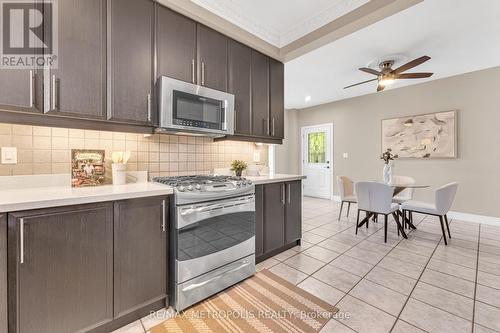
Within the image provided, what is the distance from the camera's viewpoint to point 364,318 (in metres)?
1.56

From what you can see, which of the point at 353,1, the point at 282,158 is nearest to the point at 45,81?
the point at 353,1

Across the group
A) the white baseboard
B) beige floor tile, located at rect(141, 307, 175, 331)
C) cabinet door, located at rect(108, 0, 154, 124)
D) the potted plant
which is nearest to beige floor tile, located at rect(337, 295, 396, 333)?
beige floor tile, located at rect(141, 307, 175, 331)

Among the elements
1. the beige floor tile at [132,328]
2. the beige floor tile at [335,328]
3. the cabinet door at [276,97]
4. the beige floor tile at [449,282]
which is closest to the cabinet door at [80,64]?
the beige floor tile at [132,328]

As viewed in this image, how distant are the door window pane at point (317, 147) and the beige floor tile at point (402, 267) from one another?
4.04 m

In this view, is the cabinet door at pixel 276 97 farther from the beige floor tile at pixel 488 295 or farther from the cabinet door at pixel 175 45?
the beige floor tile at pixel 488 295

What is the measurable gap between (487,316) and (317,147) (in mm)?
5098

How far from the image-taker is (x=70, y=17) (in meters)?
1.47

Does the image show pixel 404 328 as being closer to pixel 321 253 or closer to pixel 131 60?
pixel 321 253

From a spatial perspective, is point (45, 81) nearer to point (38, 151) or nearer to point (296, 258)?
point (38, 151)

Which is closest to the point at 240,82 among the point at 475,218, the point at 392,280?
the point at 392,280

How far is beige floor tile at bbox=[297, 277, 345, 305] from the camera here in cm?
179

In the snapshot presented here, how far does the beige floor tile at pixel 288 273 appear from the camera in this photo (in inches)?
81.7

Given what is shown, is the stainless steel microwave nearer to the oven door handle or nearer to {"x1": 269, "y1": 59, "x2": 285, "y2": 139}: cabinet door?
{"x1": 269, "y1": 59, "x2": 285, "y2": 139}: cabinet door

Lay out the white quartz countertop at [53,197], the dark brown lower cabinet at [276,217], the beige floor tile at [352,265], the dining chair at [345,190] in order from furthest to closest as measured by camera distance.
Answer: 1. the dining chair at [345,190]
2. the dark brown lower cabinet at [276,217]
3. the beige floor tile at [352,265]
4. the white quartz countertop at [53,197]
